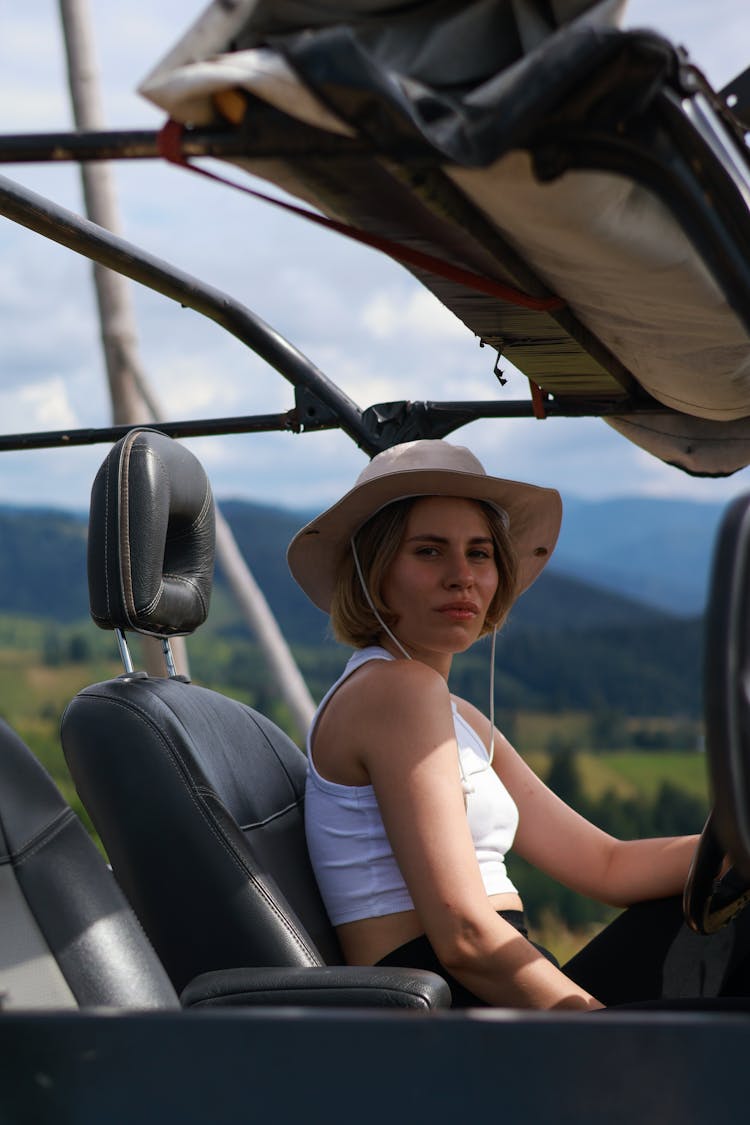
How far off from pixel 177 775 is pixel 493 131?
1.11 meters

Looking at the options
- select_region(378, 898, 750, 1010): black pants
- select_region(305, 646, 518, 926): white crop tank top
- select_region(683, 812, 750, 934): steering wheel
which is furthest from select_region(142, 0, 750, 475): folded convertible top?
select_region(378, 898, 750, 1010): black pants

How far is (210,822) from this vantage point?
187 centimetres

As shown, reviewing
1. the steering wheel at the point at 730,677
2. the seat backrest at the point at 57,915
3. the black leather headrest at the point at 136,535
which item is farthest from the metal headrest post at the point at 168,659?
the steering wheel at the point at 730,677

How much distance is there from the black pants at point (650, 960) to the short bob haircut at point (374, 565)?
51 cm

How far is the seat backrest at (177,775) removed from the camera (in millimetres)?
1836

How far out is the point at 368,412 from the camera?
2430mm

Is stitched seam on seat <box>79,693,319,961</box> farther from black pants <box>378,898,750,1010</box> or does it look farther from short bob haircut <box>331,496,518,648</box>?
short bob haircut <box>331,496,518,648</box>

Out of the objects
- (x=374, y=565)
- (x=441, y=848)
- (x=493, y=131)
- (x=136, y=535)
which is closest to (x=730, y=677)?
(x=493, y=131)

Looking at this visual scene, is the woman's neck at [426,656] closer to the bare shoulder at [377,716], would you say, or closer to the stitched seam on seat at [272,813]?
the bare shoulder at [377,716]

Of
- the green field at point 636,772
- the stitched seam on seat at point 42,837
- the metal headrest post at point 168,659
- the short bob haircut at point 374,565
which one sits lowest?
the green field at point 636,772

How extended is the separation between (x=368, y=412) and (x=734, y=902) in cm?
108

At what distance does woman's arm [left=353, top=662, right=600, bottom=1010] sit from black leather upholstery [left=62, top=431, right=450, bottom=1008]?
18cm

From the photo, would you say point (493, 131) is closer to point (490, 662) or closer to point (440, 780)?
point (440, 780)

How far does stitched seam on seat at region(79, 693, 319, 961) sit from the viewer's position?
1828mm
